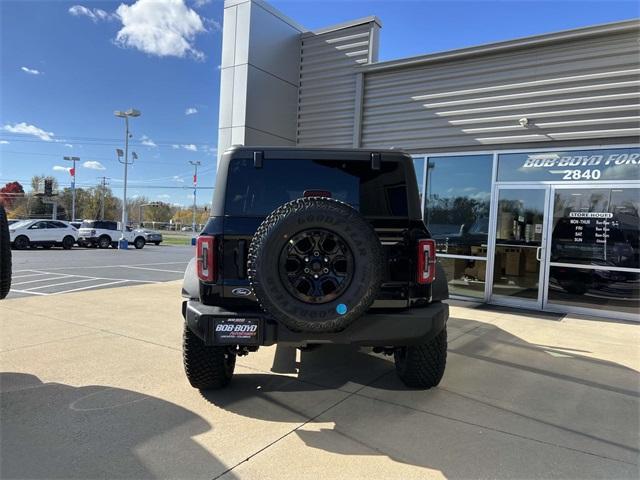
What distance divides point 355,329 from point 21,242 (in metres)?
23.8

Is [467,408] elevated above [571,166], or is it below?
below

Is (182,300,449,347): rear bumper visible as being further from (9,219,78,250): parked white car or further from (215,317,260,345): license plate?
(9,219,78,250): parked white car

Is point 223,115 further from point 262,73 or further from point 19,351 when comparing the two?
point 19,351

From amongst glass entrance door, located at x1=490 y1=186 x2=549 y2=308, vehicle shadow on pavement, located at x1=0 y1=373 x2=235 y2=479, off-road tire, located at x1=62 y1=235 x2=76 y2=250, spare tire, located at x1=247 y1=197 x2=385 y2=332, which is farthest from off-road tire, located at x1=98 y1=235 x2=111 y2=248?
spare tire, located at x1=247 y1=197 x2=385 y2=332

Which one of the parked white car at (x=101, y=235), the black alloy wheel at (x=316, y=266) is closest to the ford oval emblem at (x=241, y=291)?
the black alloy wheel at (x=316, y=266)

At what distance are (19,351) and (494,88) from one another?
8158 millimetres

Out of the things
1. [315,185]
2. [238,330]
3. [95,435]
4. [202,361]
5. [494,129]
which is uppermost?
[494,129]

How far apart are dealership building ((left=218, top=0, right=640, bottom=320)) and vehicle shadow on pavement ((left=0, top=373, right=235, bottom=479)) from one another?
650cm

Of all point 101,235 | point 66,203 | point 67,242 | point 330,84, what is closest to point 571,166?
point 330,84

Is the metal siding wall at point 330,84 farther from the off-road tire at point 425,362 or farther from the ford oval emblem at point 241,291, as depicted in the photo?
the ford oval emblem at point 241,291

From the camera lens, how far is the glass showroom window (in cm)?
829


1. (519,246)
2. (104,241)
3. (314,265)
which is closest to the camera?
(314,265)

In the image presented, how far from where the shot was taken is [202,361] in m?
3.45

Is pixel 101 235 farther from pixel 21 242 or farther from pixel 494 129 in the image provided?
pixel 494 129
